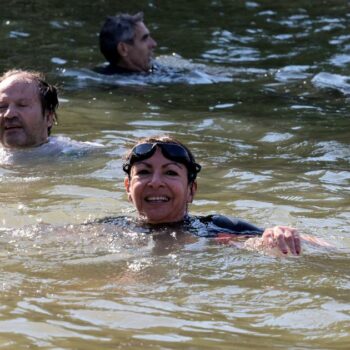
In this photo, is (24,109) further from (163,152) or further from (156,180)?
(156,180)

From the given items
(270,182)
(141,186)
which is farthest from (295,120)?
(141,186)

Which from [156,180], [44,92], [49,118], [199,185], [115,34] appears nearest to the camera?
[156,180]

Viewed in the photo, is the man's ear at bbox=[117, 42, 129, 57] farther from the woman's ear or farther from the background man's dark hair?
the woman's ear

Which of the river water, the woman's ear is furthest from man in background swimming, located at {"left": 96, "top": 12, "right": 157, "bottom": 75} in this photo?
the woman's ear

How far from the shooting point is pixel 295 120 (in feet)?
38.4

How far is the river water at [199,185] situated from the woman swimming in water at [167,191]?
0.74 feet

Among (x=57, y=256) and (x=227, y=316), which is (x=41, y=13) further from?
(x=227, y=316)

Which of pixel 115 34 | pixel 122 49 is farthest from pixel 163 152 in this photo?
pixel 115 34

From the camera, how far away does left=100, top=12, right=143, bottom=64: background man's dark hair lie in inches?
575

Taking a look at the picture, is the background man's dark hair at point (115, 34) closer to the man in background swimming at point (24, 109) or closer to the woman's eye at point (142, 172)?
the man in background swimming at point (24, 109)

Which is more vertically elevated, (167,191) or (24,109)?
(24,109)

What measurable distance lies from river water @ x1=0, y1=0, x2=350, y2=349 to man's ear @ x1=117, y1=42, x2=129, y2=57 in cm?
53

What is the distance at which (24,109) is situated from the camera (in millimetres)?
10023

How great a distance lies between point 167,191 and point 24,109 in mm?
3035
